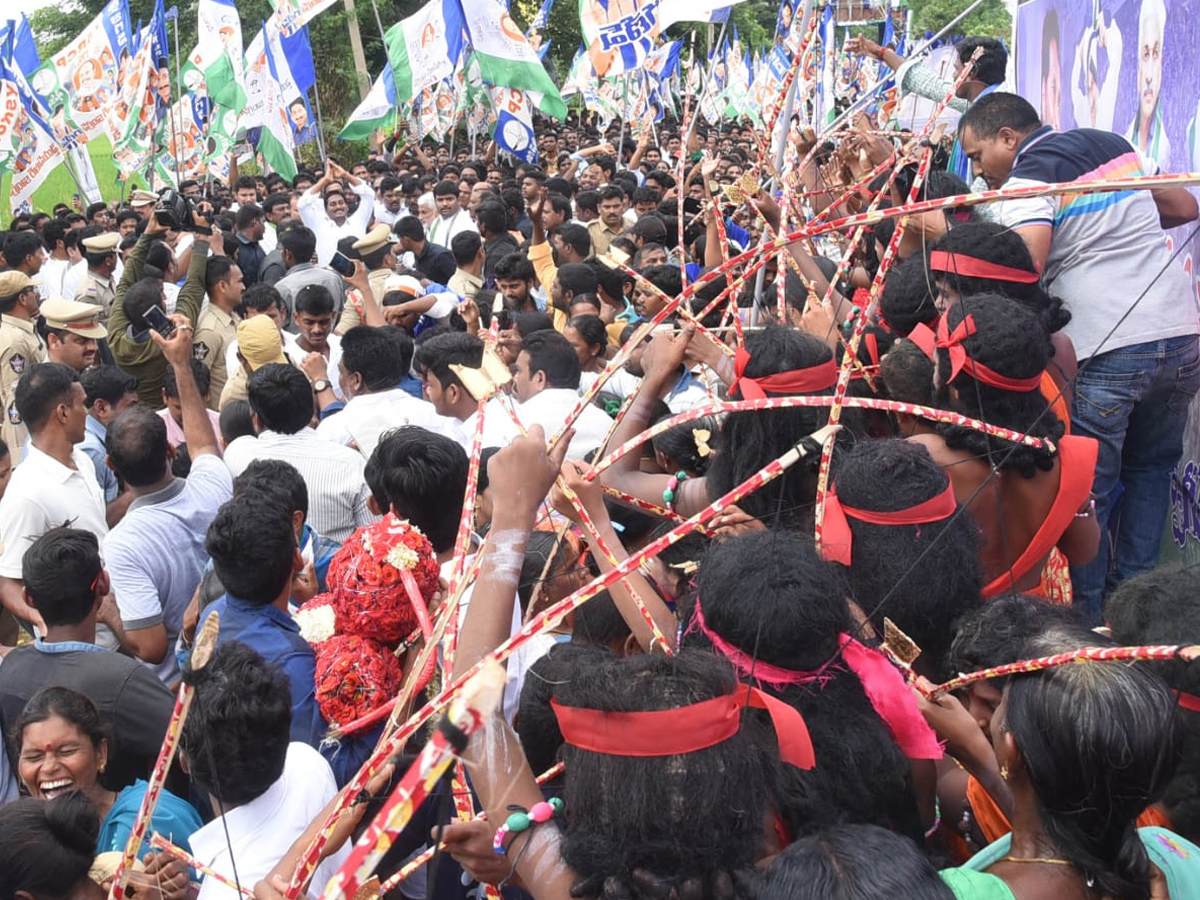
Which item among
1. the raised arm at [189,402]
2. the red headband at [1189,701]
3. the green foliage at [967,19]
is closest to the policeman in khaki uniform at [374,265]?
the raised arm at [189,402]

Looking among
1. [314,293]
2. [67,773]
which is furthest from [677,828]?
[314,293]

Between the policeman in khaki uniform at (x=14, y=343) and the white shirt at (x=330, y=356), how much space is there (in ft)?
5.44

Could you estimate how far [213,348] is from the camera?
6773mm

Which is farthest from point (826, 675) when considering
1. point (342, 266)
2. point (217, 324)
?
point (342, 266)

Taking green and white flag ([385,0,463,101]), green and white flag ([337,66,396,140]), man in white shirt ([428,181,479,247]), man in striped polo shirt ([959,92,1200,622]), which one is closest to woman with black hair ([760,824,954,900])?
man in striped polo shirt ([959,92,1200,622])

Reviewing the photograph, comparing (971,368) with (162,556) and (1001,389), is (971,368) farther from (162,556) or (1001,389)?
(162,556)

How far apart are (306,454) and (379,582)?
175cm

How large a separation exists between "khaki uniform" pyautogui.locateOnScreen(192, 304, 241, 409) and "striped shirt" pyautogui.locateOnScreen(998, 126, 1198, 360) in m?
4.85

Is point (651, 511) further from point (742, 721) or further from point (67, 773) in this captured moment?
point (67, 773)

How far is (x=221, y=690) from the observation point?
231 centimetres

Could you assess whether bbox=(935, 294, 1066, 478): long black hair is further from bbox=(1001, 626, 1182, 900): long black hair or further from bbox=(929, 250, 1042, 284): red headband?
bbox=(1001, 626, 1182, 900): long black hair

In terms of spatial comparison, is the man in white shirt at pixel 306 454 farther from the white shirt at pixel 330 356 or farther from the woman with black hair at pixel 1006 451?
the woman with black hair at pixel 1006 451

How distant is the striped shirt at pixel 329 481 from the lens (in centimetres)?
424

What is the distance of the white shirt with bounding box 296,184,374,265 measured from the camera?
10.6 meters
